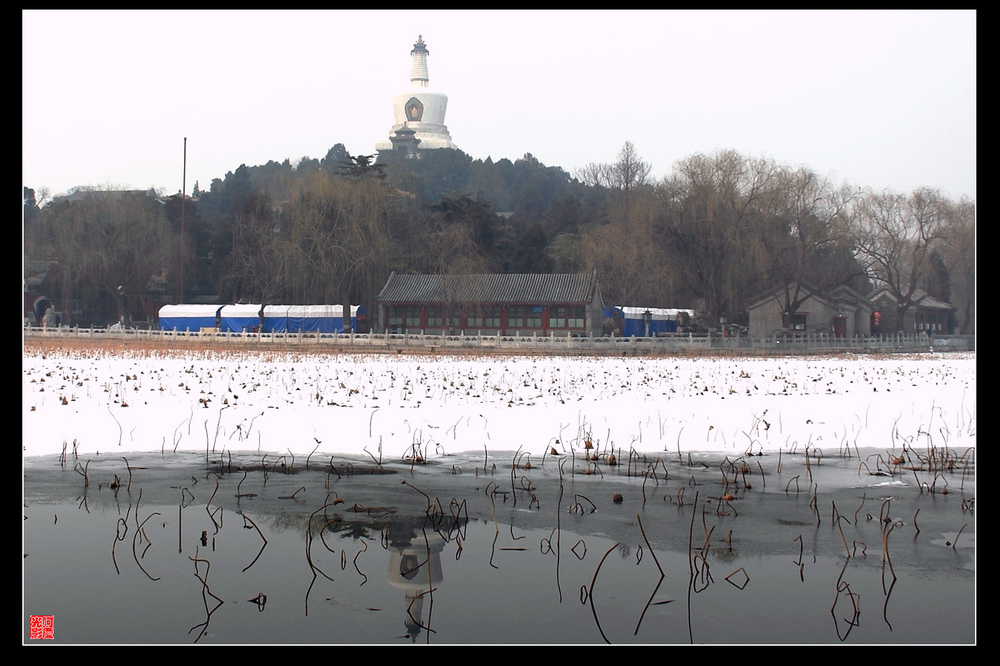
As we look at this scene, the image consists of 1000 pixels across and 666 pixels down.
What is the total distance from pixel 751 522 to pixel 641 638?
2.71 m

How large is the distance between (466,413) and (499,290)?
40.2m

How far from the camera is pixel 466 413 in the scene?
14516 mm

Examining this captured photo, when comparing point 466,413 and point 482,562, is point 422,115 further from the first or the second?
point 482,562

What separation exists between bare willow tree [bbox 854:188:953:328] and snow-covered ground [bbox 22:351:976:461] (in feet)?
103

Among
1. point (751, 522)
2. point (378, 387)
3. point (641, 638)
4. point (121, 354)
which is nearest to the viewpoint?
point (641, 638)

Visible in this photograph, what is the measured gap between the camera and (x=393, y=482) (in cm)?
895

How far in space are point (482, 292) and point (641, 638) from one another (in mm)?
49613

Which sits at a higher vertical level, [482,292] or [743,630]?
[482,292]

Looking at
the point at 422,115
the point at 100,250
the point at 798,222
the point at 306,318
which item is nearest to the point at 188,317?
the point at 306,318

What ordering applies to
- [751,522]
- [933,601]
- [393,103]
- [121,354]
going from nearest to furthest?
[933,601], [751,522], [121,354], [393,103]

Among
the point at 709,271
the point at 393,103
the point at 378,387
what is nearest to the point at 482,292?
the point at 709,271
